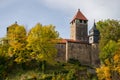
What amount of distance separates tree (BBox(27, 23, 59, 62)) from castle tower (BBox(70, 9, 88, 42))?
40.7 ft

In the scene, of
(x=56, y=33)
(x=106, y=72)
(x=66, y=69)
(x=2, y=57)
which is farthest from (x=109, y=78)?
(x=2, y=57)

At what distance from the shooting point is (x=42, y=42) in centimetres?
7244

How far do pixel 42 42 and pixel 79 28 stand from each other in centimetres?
1704

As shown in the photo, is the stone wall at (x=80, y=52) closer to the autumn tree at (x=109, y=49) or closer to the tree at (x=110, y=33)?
the autumn tree at (x=109, y=49)

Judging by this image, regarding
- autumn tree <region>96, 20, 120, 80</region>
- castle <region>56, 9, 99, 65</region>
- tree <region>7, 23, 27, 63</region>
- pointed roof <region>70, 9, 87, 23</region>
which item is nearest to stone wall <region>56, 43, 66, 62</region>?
castle <region>56, 9, 99, 65</region>

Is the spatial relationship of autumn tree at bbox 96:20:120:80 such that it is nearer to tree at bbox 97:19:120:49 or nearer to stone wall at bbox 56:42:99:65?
tree at bbox 97:19:120:49

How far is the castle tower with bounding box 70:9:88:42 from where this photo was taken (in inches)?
3433

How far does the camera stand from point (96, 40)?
273 ft

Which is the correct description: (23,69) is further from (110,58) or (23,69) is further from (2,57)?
(110,58)

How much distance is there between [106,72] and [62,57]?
12568 millimetres

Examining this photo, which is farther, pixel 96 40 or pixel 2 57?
pixel 96 40

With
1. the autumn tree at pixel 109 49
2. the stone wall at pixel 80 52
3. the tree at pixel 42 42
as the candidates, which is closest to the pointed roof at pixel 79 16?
the autumn tree at pixel 109 49

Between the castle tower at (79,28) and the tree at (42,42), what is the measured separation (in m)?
12.4

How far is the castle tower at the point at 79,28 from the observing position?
8719 centimetres
